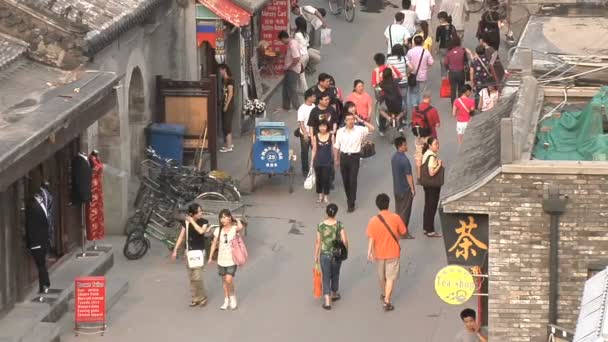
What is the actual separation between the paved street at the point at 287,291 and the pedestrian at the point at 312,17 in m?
8.83

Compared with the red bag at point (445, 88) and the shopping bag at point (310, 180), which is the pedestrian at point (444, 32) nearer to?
the red bag at point (445, 88)

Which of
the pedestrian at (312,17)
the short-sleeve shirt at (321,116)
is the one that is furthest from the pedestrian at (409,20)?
the short-sleeve shirt at (321,116)

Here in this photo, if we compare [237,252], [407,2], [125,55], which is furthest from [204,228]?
[407,2]

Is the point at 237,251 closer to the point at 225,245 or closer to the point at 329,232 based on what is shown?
the point at 225,245

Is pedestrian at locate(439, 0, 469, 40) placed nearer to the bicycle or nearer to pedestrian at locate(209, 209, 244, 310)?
the bicycle

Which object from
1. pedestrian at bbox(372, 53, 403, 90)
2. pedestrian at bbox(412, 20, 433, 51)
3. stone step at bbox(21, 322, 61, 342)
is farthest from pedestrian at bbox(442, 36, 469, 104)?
stone step at bbox(21, 322, 61, 342)

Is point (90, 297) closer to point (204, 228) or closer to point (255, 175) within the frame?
point (204, 228)

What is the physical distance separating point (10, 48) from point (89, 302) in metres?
4.00

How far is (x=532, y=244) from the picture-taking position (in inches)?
630

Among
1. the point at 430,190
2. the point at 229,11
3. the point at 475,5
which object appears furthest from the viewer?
the point at 475,5

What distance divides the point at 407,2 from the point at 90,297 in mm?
16743

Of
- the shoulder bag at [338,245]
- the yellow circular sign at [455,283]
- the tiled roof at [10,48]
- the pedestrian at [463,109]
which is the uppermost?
the tiled roof at [10,48]

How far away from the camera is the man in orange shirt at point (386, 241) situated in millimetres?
21594

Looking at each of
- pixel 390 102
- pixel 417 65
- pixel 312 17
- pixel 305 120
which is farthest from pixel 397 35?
pixel 305 120
